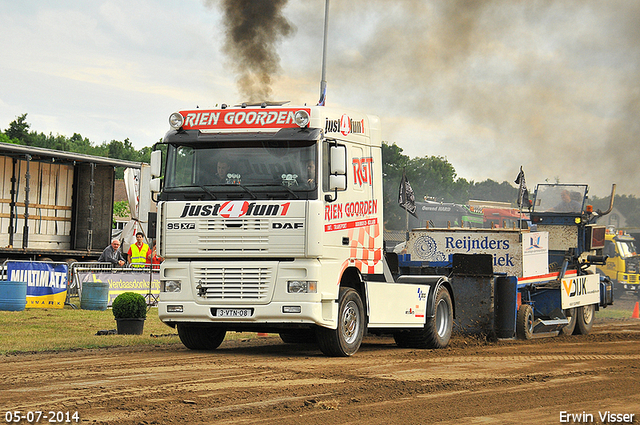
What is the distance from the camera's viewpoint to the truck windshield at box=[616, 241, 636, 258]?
3913 cm

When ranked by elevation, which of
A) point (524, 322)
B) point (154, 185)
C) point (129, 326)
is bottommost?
point (129, 326)

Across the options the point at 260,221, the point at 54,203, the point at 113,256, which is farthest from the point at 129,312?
the point at 54,203

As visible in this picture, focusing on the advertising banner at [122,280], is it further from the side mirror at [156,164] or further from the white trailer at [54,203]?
the side mirror at [156,164]

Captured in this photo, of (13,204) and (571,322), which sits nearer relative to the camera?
(571,322)

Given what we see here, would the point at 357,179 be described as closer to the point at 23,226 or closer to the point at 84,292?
the point at 84,292

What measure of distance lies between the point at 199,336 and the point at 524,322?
6.92 meters

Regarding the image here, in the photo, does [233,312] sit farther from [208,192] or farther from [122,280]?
[122,280]

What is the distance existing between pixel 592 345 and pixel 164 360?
8.23 meters

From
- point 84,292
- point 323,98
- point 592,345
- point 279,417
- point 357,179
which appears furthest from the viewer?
point 84,292

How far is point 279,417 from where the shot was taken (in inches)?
266

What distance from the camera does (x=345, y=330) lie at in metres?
11.6

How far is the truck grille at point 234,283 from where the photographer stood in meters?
10.9

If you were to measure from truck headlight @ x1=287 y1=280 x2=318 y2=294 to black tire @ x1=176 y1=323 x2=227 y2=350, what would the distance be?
217cm

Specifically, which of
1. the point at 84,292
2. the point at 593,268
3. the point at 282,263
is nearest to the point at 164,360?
the point at 282,263
